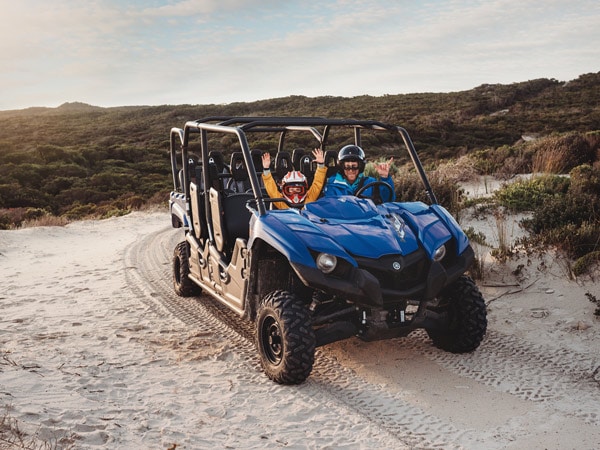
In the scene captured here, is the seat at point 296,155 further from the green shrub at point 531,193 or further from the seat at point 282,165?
the green shrub at point 531,193

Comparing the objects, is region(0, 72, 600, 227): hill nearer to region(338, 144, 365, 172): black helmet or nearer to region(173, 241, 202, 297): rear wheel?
region(338, 144, 365, 172): black helmet

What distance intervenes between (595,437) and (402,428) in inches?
48.0

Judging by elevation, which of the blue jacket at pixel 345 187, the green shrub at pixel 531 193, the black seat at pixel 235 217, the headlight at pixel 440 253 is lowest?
the green shrub at pixel 531 193

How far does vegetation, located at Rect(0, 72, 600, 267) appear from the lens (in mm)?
9406

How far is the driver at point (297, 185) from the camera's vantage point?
18.5ft

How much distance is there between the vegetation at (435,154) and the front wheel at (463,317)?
2232 mm

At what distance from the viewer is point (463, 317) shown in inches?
201

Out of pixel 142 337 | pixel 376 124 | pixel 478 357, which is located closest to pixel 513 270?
pixel 478 357

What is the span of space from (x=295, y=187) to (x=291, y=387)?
1.90 m

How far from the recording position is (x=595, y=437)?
12.5 feet

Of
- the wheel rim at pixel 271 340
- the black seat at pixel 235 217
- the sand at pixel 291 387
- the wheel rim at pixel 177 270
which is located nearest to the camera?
the sand at pixel 291 387

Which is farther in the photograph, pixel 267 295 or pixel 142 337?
pixel 142 337

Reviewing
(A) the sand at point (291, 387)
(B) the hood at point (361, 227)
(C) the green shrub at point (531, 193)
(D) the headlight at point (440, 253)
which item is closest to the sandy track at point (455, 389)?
(A) the sand at point (291, 387)

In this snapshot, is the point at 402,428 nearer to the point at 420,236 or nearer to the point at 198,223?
the point at 420,236
